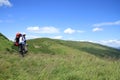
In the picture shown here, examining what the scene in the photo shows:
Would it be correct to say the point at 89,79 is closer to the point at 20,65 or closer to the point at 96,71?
the point at 96,71

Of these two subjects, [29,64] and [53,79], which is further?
[29,64]

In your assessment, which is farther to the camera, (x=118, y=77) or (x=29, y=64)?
(x=29, y=64)

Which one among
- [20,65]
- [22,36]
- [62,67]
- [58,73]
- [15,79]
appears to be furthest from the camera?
[22,36]

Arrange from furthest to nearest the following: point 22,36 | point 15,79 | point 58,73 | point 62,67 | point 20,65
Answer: point 22,36 < point 20,65 < point 62,67 < point 58,73 < point 15,79

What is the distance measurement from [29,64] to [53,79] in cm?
390

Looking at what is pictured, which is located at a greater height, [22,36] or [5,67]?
[22,36]

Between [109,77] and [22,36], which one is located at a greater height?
[22,36]

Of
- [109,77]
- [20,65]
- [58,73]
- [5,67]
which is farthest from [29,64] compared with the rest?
[109,77]

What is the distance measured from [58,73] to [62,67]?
1008mm

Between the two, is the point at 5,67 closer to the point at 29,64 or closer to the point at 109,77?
the point at 29,64

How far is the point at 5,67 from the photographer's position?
39.9 feet

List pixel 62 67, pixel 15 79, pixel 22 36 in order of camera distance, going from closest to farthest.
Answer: pixel 15 79, pixel 62 67, pixel 22 36

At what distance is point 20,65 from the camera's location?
13398 millimetres

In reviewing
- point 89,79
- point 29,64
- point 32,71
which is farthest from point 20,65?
point 89,79
